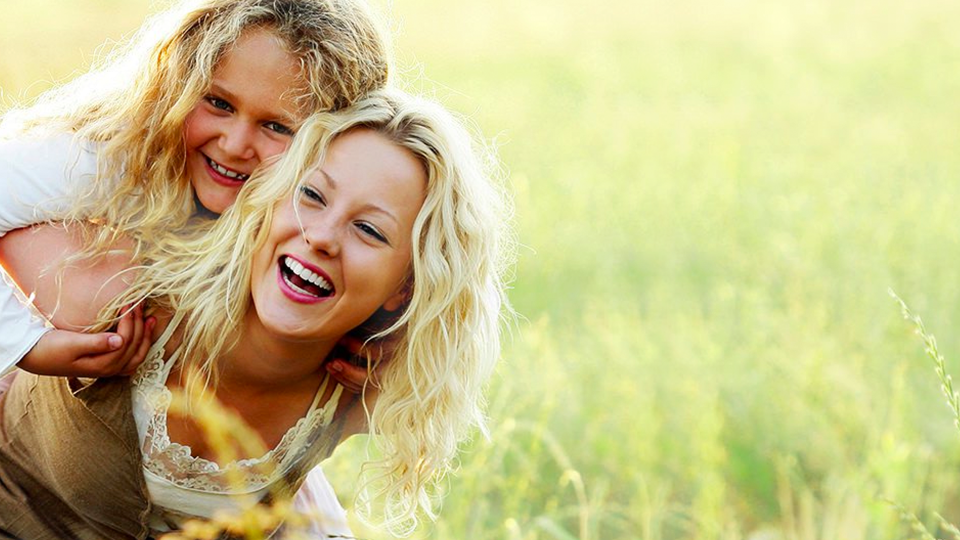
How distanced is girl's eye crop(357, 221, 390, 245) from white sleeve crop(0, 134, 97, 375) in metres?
0.66

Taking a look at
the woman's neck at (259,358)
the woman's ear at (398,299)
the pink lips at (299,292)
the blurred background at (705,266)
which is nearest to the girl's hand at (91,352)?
the woman's neck at (259,358)

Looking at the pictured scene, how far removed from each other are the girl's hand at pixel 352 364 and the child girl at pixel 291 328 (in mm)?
25

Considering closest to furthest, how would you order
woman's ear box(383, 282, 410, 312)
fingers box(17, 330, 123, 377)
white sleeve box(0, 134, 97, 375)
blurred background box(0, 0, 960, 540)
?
fingers box(17, 330, 123, 377)
white sleeve box(0, 134, 97, 375)
woman's ear box(383, 282, 410, 312)
blurred background box(0, 0, 960, 540)

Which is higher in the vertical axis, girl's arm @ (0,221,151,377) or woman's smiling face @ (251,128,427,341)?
woman's smiling face @ (251,128,427,341)

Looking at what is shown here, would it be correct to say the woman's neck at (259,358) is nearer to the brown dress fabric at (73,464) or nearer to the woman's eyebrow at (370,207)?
the brown dress fabric at (73,464)

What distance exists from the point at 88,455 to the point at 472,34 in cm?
996

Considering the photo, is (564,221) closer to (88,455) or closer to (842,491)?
(842,491)

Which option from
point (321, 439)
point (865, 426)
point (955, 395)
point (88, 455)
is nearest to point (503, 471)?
point (865, 426)

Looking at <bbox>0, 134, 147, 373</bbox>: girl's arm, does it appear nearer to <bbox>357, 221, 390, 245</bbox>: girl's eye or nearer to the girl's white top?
the girl's white top

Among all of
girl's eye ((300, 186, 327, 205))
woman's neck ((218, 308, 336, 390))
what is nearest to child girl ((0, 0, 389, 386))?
woman's neck ((218, 308, 336, 390))

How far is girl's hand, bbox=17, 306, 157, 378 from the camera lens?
2.67 metres

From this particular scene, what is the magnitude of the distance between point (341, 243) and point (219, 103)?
0.56 metres

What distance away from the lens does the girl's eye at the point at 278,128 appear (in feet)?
10.0

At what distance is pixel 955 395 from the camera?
6.38ft
